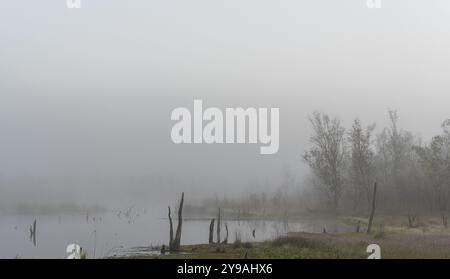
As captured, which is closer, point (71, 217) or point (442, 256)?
point (442, 256)

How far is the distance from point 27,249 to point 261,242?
11788mm

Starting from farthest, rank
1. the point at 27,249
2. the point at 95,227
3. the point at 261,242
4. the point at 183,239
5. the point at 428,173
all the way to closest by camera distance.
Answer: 1. the point at 428,173
2. the point at 95,227
3. the point at 183,239
4. the point at 27,249
5. the point at 261,242

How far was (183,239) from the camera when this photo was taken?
26000 mm

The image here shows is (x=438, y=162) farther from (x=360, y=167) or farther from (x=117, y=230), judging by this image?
(x=117, y=230)

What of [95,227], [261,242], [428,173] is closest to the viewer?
[261,242]

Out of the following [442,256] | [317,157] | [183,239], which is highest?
[317,157]

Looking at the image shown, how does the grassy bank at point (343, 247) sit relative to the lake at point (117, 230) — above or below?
above

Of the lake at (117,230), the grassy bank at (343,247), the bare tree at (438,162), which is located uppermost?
the bare tree at (438,162)

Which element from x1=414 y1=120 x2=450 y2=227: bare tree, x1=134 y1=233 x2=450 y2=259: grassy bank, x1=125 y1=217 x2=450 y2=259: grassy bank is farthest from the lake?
x1=414 y1=120 x2=450 y2=227: bare tree

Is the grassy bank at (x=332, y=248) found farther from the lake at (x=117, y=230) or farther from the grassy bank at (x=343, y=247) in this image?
the lake at (x=117, y=230)

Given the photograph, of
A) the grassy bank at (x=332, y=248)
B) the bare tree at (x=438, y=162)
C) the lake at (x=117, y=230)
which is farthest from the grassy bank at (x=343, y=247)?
the bare tree at (x=438, y=162)
